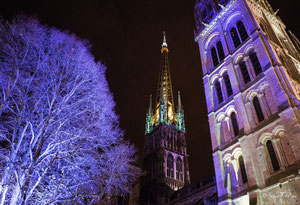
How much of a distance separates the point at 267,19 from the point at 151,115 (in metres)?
54.9

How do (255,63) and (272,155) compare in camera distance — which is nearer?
(272,155)

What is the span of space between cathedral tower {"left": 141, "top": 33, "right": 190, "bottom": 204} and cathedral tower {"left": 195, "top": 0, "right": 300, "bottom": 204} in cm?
3853

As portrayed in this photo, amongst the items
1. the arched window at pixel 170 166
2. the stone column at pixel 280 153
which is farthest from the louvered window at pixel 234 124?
the arched window at pixel 170 166

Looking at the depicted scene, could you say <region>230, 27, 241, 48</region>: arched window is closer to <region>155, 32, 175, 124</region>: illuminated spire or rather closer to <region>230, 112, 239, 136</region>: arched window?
<region>230, 112, 239, 136</region>: arched window

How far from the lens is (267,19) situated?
21984 millimetres

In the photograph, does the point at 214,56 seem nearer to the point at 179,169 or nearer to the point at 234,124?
the point at 234,124

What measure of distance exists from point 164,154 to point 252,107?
46371 millimetres

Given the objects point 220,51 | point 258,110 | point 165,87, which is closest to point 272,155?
point 258,110

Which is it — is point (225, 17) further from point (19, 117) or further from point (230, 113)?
point (19, 117)

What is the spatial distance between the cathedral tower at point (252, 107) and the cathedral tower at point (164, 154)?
38526 mm

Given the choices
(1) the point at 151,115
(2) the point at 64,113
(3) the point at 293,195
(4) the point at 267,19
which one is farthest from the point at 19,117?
(1) the point at 151,115

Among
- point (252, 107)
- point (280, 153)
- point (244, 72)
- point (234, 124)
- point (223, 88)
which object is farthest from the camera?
point (223, 88)

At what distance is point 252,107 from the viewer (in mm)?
15680

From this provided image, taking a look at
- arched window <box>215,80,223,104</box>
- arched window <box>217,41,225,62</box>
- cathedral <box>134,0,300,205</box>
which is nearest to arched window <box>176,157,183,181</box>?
cathedral <box>134,0,300,205</box>
